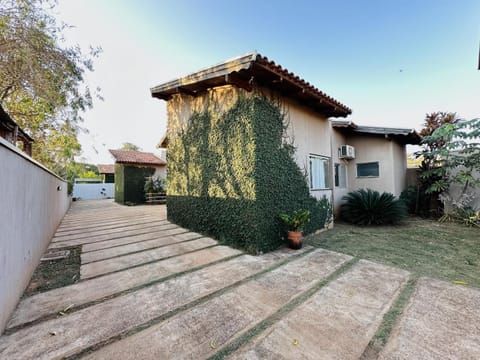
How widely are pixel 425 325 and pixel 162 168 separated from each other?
16.7 meters

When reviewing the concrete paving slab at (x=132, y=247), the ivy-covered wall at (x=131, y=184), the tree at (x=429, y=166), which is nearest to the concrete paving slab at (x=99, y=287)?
the concrete paving slab at (x=132, y=247)

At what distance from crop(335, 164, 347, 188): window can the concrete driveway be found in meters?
5.09

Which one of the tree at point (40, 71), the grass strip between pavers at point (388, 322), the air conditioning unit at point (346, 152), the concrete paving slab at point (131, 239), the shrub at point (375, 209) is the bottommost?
the grass strip between pavers at point (388, 322)

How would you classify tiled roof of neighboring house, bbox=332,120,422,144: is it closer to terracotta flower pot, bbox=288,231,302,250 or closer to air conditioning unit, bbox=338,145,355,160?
air conditioning unit, bbox=338,145,355,160

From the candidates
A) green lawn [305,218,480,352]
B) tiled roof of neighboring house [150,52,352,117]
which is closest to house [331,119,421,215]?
green lawn [305,218,480,352]

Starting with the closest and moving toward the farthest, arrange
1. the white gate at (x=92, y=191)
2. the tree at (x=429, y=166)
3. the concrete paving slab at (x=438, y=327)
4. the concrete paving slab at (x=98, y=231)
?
1. the concrete paving slab at (x=438, y=327)
2. the concrete paving slab at (x=98, y=231)
3. the tree at (x=429, y=166)
4. the white gate at (x=92, y=191)

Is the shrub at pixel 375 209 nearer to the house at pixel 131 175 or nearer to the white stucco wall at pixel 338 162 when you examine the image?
the white stucco wall at pixel 338 162

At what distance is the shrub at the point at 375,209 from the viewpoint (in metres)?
6.85

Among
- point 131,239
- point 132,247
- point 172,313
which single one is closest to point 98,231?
point 131,239

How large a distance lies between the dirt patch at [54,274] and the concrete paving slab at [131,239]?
53 cm

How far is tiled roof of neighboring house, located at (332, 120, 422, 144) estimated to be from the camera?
7.35 metres

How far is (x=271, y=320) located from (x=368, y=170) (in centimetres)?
862

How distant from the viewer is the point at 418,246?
4641 mm

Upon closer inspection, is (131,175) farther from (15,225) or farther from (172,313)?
(172,313)
